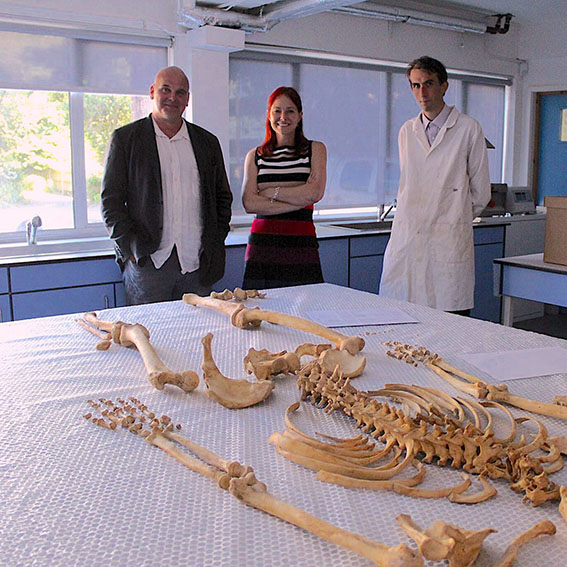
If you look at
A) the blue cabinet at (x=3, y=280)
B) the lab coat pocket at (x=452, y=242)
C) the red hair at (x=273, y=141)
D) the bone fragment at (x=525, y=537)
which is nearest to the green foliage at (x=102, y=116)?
the blue cabinet at (x=3, y=280)

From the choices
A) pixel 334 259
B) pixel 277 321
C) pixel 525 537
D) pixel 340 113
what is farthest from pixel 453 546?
pixel 340 113

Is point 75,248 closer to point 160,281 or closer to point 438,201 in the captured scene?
point 160,281

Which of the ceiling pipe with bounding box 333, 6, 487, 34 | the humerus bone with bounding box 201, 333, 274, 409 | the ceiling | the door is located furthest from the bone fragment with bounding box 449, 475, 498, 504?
the door

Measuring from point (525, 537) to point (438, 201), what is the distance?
2451mm

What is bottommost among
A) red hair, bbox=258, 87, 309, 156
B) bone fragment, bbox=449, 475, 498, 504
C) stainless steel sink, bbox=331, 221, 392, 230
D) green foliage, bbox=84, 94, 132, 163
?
bone fragment, bbox=449, 475, 498, 504

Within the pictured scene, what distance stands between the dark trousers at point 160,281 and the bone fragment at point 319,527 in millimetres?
2086

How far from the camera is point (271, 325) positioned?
1.80m

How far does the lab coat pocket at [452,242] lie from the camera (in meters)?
3.09

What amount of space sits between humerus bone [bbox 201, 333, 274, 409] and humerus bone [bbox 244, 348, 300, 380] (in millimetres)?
66

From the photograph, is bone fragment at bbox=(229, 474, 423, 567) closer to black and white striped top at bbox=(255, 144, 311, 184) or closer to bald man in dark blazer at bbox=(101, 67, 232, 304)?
bald man in dark blazer at bbox=(101, 67, 232, 304)

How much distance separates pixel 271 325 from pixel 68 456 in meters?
0.84

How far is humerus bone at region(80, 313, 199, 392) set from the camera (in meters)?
1.28

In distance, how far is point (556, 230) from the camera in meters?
3.26

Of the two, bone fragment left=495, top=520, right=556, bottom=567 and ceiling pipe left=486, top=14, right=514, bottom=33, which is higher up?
ceiling pipe left=486, top=14, right=514, bottom=33
